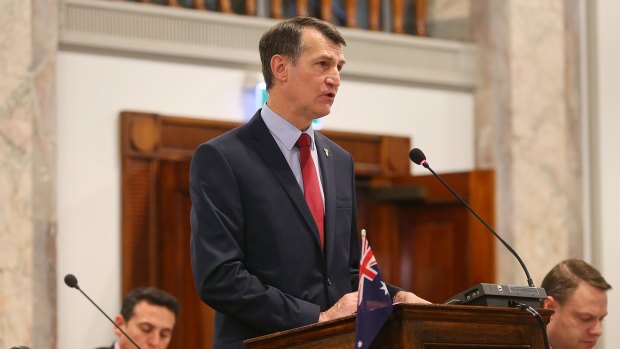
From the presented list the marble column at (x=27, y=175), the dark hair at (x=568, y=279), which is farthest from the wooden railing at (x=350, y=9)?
the dark hair at (x=568, y=279)

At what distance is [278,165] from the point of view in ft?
11.9

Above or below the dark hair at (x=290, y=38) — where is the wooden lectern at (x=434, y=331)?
below

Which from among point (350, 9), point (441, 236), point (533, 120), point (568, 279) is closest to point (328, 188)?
point (568, 279)

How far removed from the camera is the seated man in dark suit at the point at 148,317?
21.0ft

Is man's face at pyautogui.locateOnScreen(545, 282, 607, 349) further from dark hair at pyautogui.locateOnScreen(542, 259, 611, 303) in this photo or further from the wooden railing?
the wooden railing

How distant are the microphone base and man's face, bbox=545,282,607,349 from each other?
1959 millimetres

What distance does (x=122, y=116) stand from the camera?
24.2ft

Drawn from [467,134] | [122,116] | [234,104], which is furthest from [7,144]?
[467,134]

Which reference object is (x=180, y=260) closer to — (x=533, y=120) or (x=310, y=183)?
(x=533, y=120)

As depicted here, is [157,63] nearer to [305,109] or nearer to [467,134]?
[467,134]

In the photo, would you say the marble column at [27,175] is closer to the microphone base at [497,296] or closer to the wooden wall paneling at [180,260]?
the wooden wall paneling at [180,260]

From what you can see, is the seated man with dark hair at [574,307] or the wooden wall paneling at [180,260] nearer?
the seated man with dark hair at [574,307]

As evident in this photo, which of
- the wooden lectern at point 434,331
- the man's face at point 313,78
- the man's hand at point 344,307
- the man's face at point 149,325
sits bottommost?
the man's face at point 149,325

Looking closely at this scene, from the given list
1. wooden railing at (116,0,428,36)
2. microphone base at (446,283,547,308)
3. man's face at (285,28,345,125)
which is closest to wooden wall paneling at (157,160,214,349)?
wooden railing at (116,0,428,36)
